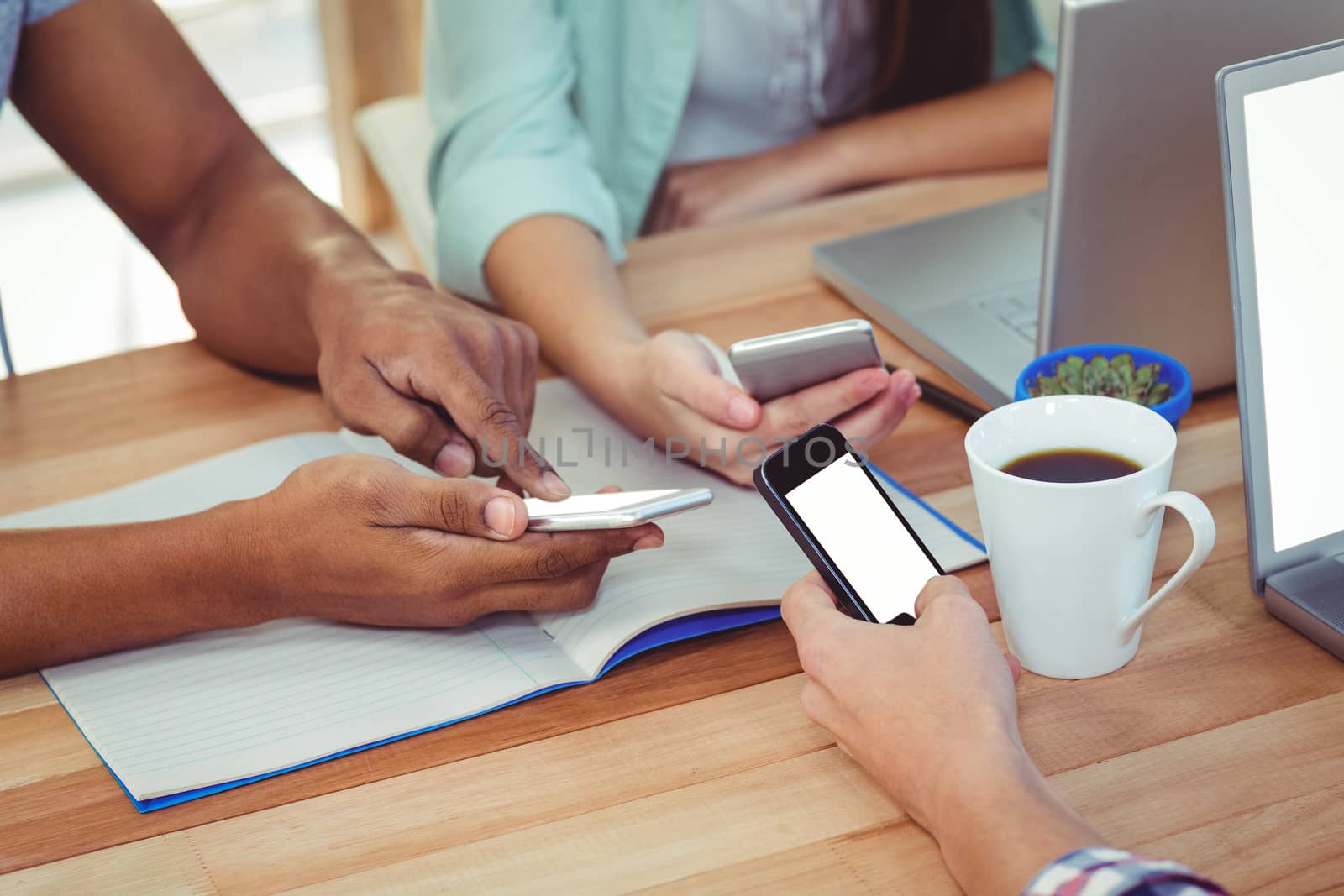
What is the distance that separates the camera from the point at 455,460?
0.89 metres

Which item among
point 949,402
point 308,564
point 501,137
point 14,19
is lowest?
point 949,402

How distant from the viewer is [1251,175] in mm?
672

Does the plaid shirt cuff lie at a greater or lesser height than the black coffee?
lesser

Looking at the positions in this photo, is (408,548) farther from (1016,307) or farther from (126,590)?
(1016,307)

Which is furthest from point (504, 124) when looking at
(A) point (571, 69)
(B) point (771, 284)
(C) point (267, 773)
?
(C) point (267, 773)

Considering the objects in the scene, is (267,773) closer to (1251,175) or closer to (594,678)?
(594,678)

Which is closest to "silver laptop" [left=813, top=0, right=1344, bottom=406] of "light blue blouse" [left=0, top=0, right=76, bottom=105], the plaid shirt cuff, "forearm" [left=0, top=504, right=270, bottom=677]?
the plaid shirt cuff

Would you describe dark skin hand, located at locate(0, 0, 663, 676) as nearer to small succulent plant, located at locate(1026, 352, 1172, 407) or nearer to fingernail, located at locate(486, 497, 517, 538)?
fingernail, located at locate(486, 497, 517, 538)

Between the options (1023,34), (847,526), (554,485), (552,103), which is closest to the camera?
(847,526)

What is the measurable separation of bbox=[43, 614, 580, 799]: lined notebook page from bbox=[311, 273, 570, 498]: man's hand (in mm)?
143

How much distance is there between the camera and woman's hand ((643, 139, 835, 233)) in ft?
4.87

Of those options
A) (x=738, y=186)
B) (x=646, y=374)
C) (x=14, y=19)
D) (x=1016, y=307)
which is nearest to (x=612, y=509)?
(x=646, y=374)

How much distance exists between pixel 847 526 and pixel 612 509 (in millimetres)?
134

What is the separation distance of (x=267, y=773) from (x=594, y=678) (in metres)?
0.19
